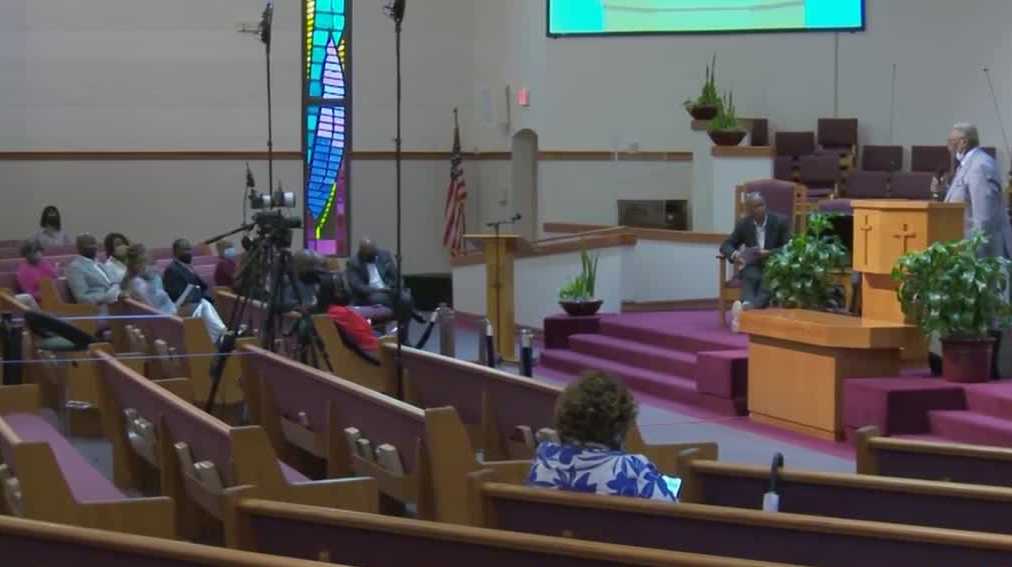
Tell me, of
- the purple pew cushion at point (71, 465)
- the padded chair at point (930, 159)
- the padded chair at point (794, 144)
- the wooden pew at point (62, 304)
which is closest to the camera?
the purple pew cushion at point (71, 465)

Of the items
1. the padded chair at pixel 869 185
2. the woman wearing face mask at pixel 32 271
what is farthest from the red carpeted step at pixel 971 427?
the woman wearing face mask at pixel 32 271

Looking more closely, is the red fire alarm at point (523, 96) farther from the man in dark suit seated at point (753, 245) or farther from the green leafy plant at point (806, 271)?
the green leafy plant at point (806, 271)

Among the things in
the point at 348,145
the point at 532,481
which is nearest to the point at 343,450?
the point at 532,481

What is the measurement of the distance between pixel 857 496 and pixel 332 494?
157 centimetres

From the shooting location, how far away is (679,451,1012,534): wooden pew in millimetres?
4133

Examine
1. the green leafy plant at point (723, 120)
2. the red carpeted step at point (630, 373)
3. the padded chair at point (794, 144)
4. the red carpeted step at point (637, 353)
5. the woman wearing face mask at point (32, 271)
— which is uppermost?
the green leafy plant at point (723, 120)

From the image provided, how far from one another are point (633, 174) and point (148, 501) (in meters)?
11.1

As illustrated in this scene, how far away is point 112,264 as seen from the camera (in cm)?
1188

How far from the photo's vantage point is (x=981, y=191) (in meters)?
8.18

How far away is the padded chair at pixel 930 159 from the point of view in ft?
45.6

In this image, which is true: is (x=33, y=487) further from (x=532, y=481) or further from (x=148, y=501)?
(x=532, y=481)

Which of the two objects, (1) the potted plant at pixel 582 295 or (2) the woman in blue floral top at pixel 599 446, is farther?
(1) the potted plant at pixel 582 295

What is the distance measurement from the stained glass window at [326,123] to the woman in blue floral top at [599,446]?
12786mm

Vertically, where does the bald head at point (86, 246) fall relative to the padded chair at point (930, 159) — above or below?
below
